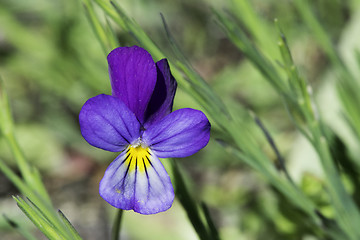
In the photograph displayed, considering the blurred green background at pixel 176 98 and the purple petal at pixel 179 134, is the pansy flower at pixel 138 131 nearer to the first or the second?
the purple petal at pixel 179 134

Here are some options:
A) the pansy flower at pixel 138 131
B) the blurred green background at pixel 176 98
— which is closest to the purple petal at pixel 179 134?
the pansy flower at pixel 138 131

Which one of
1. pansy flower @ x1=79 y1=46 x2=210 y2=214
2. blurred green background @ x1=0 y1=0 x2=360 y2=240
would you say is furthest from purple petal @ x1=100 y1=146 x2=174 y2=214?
blurred green background @ x1=0 y1=0 x2=360 y2=240

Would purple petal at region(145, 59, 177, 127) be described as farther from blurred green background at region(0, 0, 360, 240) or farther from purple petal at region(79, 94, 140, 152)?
blurred green background at region(0, 0, 360, 240)

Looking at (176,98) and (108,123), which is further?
(176,98)

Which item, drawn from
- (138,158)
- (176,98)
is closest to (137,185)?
(138,158)

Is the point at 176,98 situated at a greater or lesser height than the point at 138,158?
greater

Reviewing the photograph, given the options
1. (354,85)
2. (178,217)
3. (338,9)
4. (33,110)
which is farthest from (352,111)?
(33,110)

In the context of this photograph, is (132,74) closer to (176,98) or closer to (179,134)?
(179,134)
